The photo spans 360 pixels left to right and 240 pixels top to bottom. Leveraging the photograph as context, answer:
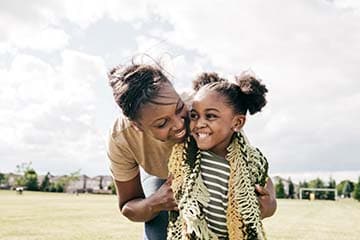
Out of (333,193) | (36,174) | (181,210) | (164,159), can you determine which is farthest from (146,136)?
(36,174)

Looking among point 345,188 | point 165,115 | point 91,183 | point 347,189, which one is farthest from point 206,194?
point 91,183

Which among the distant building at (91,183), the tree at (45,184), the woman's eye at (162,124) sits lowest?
the woman's eye at (162,124)

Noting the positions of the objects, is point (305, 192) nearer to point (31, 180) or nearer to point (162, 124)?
point (31, 180)

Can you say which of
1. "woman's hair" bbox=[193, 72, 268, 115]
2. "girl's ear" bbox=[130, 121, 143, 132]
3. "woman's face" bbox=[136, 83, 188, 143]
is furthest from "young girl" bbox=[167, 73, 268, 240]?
"girl's ear" bbox=[130, 121, 143, 132]

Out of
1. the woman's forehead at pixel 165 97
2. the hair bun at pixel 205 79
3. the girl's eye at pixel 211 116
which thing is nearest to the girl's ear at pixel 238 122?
the girl's eye at pixel 211 116

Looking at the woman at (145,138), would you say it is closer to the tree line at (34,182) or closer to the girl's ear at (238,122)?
the girl's ear at (238,122)

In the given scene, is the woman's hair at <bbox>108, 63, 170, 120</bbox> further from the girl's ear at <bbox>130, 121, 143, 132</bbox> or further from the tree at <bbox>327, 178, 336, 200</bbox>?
the tree at <bbox>327, 178, 336, 200</bbox>

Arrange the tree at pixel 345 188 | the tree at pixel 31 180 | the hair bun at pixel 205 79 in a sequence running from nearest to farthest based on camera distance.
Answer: the hair bun at pixel 205 79, the tree at pixel 31 180, the tree at pixel 345 188

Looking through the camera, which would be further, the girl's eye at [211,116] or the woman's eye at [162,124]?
the girl's eye at [211,116]

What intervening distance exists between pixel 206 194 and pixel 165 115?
519 mm

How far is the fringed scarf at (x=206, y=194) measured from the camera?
9.59ft

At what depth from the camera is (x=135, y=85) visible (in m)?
2.90

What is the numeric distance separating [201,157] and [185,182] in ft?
0.62

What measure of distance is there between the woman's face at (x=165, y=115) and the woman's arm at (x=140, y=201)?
33 centimetres
